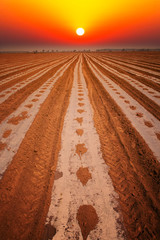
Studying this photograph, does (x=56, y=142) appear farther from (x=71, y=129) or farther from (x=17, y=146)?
(x=17, y=146)

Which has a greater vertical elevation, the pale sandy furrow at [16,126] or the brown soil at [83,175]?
the pale sandy furrow at [16,126]

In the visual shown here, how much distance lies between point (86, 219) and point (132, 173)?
3.95 ft

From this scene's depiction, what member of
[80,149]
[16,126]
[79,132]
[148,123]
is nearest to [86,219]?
[80,149]

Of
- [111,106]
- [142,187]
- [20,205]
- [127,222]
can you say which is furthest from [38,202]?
[111,106]

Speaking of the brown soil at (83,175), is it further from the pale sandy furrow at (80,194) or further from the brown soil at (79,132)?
the brown soil at (79,132)

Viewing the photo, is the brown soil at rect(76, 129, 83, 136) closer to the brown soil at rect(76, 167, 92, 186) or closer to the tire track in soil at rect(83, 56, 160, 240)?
the tire track in soil at rect(83, 56, 160, 240)

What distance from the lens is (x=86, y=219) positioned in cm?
157

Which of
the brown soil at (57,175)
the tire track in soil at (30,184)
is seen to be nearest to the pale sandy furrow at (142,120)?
the brown soil at (57,175)

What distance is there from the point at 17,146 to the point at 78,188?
186 centimetres

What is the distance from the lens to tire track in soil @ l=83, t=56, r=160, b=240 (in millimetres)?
1543

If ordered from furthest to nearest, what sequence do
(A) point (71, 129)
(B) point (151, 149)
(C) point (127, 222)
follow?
(A) point (71, 129) → (B) point (151, 149) → (C) point (127, 222)

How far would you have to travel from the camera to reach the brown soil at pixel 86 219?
4.86ft

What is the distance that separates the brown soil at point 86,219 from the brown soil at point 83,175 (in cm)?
40

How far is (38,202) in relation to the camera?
5.68ft
